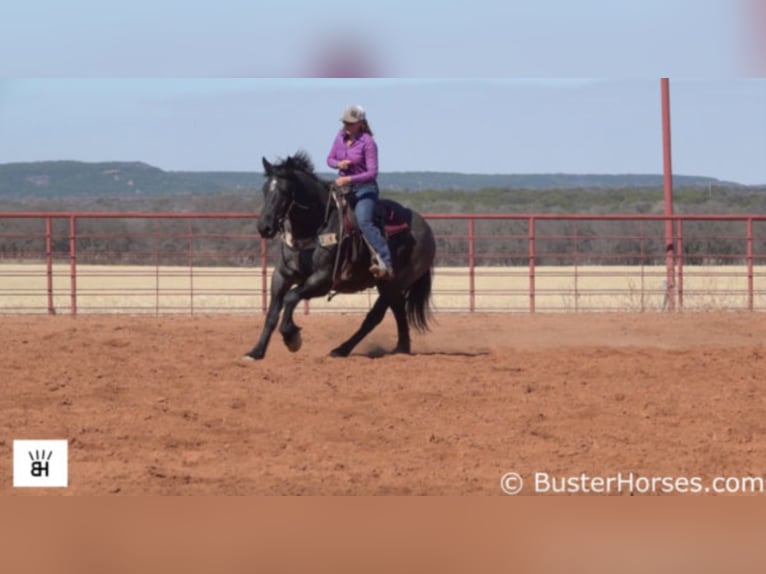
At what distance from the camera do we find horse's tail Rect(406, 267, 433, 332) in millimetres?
11883

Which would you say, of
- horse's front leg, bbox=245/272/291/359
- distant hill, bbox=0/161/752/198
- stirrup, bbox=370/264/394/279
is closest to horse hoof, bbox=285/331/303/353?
horse's front leg, bbox=245/272/291/359

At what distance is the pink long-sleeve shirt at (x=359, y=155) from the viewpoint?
→ 10.4 m

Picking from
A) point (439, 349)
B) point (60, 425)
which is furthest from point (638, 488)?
point (439, 349)

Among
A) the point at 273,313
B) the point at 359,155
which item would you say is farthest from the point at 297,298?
the point at 359,155

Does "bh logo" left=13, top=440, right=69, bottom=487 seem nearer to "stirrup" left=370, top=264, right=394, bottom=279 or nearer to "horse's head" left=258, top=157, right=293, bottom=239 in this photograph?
"horse's head" left=258, top=157, right=293, bottom=239

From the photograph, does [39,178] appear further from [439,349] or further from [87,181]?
[439,349]

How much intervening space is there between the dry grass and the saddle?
484cm

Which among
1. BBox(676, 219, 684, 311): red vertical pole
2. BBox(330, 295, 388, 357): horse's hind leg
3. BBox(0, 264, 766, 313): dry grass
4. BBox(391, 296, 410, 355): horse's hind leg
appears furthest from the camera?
BBox(0, 264, 766, 313): dry grass

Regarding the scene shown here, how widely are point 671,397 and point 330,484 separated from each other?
3.27m

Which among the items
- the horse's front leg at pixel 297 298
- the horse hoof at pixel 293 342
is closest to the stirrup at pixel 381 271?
the horse's front leg at pixel 297 298

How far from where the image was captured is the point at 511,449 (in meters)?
6.96

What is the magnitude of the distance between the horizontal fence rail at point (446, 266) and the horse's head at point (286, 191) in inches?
217

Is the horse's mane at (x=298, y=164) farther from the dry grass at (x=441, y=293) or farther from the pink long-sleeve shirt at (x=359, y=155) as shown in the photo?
the dry grass at (x=441, y=293)

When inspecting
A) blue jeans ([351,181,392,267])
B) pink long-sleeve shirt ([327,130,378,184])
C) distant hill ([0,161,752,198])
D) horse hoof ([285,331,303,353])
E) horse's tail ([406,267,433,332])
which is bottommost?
horse hoof ([285,331,303,353])
